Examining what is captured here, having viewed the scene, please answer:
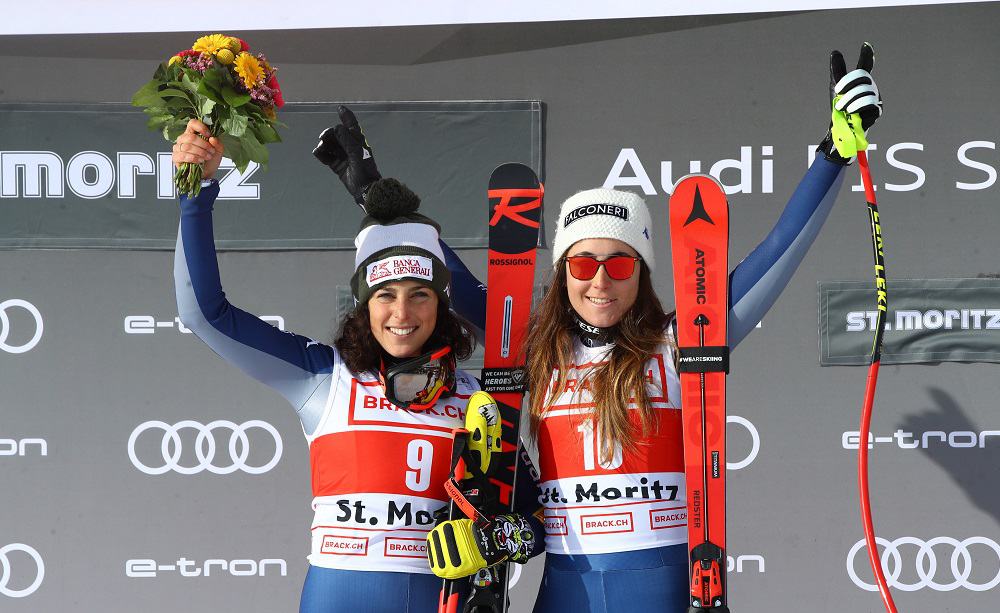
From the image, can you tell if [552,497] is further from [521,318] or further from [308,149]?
[308,149]

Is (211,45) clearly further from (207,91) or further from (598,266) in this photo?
(598,266)

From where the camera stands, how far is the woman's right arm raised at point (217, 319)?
2.24 m

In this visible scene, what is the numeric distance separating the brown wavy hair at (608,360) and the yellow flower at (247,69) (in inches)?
34.5

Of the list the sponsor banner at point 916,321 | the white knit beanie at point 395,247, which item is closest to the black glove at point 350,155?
the white knit beanie at point 395,247

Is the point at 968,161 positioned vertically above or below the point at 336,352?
above

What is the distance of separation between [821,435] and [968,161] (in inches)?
50.8

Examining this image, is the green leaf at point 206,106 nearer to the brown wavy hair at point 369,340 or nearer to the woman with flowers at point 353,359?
the woman with flowers at point 353,359

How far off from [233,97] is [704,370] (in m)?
1.29

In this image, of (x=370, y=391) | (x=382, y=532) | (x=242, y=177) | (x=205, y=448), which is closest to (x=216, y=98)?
(x=370, y=391)

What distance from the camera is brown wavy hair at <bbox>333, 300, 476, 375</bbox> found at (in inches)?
96.7

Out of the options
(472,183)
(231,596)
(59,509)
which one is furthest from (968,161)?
(59,509)

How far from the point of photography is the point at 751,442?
397 cm

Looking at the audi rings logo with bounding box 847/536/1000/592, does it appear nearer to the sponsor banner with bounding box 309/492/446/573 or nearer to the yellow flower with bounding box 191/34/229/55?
the sponsor banner with bounding box 309/492/446/573

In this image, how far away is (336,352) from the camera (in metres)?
2.54
